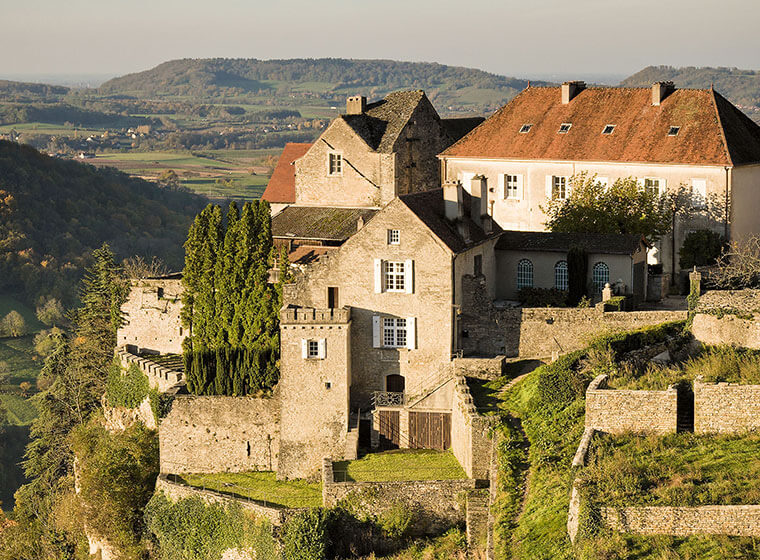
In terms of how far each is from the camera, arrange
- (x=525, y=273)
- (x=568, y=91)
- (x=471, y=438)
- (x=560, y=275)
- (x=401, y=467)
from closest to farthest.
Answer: (x=471, y=438) < (x=401, y=467) < (x=560, y=275) < (x=525, y=273) < (x=568, y=91)

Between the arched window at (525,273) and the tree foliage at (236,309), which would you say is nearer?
the tree foliage at (236,309)

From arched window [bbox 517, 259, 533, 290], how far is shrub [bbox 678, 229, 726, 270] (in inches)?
335

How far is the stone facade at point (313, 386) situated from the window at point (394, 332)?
3.83 ft

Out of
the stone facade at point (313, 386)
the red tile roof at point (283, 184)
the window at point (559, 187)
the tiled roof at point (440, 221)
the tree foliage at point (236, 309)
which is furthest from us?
the red tile roof at point (283, 184)

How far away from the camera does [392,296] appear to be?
131ft

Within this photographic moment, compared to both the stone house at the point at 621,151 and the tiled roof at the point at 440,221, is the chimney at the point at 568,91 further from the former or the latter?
the tiled roof at the point at 440,221

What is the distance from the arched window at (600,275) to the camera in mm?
43281

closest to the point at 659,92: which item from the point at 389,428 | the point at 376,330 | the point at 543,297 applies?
the point at 543,297

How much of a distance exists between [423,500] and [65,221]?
3756 inches

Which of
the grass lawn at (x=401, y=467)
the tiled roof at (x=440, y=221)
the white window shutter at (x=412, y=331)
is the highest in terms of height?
the tiled roof at (x=440, y=221)

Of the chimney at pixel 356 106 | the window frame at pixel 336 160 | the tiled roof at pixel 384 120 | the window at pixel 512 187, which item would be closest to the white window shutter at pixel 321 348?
the window frame at pixel 336 160

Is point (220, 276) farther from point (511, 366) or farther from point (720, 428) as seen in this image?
point (720, 428)

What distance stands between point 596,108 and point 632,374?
84.4 feet

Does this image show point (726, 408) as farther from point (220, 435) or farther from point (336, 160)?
point (336, 160)
